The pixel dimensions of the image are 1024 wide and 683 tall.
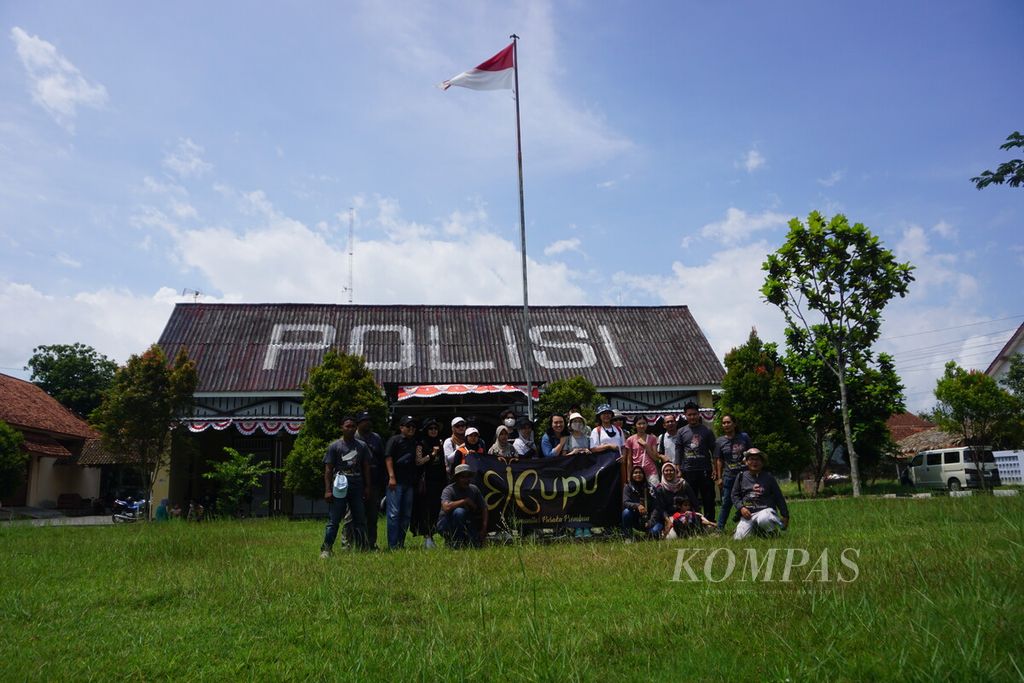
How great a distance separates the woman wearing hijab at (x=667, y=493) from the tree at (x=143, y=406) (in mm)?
15652

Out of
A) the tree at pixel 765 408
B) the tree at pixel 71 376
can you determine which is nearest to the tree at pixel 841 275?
the tree at pixel 765 408

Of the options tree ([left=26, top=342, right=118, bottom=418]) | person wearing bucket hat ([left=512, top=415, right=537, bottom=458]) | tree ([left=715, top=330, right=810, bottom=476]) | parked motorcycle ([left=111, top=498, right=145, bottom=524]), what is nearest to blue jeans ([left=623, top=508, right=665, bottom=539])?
person wearing bucket hat ([left=512, top=415, right=537, bottom=458])

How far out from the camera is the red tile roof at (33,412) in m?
30.5

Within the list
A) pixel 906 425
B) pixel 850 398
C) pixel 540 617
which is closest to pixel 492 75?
pixel 540 617

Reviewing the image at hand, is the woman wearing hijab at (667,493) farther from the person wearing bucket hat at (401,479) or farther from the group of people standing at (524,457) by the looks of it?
the person wearing bucket hat at (401,479)

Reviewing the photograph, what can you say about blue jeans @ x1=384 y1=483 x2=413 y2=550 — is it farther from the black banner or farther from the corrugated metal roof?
the corrugated metal roof

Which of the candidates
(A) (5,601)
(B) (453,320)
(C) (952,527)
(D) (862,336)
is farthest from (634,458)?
(B) (453,320)

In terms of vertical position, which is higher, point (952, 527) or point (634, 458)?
point (634, 458)

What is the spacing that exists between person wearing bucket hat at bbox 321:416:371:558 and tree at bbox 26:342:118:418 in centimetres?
4524

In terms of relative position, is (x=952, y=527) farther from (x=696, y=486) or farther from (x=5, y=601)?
(x=5, y=601)

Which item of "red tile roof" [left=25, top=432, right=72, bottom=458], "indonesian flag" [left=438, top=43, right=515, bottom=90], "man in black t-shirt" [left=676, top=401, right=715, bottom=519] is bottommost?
"man in black t-shirt" [left=676, top=401, right=715, bottom=519]

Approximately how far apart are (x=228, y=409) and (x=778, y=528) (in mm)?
20651

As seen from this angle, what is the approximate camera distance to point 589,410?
21031mm

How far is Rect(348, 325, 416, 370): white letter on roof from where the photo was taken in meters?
25.8
